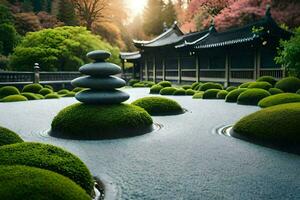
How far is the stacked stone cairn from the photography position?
10383mm

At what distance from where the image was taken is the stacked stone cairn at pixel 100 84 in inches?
409

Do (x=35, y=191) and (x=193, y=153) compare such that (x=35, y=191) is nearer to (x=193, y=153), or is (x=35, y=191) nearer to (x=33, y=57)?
(x=193, y=153)

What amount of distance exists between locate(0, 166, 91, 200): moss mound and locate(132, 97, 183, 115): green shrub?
9.78 metres

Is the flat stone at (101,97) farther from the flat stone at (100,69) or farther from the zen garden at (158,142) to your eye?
the flat stone at (100,69)

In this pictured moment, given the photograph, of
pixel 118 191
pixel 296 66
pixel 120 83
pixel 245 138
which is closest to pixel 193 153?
pixel 245 138

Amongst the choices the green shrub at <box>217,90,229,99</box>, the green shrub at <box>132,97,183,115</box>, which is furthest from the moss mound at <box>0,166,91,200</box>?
the green shrub at <box>217,90,229,99</box>

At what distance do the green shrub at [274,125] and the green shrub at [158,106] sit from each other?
4.69 m

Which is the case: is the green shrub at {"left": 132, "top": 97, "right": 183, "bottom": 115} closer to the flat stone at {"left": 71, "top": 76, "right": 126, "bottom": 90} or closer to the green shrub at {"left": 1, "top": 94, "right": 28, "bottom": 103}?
the flat stone at {"left": 71, "top": 76, "right": 126, "bottom": 90}

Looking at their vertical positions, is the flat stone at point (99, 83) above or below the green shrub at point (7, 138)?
above

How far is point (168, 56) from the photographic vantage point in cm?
4078

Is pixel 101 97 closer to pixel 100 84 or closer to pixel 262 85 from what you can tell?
pixel 100 84

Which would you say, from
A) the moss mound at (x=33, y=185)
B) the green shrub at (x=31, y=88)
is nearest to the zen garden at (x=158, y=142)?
the moss mound at (x=33, y=185)

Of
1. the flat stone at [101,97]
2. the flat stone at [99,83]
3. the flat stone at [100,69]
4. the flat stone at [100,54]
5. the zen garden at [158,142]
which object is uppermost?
the flat stone at [100,54]

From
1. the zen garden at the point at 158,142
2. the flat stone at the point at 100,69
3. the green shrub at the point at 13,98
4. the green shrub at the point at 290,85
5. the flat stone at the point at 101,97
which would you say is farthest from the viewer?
the green shrub at the point at 13,98
